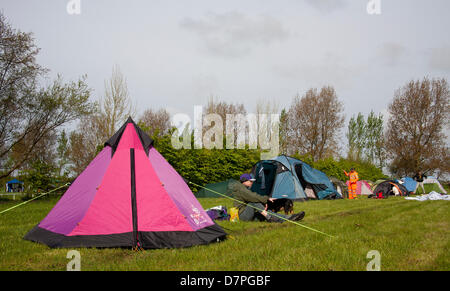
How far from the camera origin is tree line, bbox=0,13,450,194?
1738 cm

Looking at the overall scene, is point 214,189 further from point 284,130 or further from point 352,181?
point 284,130

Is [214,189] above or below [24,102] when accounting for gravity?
below

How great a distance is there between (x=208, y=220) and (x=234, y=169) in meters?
14.6

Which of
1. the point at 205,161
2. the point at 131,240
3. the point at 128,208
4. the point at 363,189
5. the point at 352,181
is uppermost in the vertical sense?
the point at 128,208

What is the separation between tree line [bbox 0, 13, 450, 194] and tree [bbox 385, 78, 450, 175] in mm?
85

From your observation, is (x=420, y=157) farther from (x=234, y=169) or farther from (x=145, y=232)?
(x=145, y=232)

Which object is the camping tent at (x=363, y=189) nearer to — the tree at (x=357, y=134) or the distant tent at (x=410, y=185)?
the distant tent at (x=410, y=185)

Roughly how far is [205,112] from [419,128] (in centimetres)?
2067

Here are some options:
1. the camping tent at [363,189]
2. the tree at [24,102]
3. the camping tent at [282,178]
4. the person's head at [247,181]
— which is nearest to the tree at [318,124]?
the camping tent at [363,189]

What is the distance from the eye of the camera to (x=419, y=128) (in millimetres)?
33125

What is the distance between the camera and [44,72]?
17766 millimetres

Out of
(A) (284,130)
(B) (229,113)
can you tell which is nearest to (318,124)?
(A) (284,130)

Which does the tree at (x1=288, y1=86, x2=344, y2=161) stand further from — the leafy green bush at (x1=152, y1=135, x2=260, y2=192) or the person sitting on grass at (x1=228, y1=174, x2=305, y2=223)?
the person sitting on grass at (x1=228, y1=174, x2=305, y2=223)

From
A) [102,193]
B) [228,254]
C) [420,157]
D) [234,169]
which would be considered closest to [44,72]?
[234,169]
